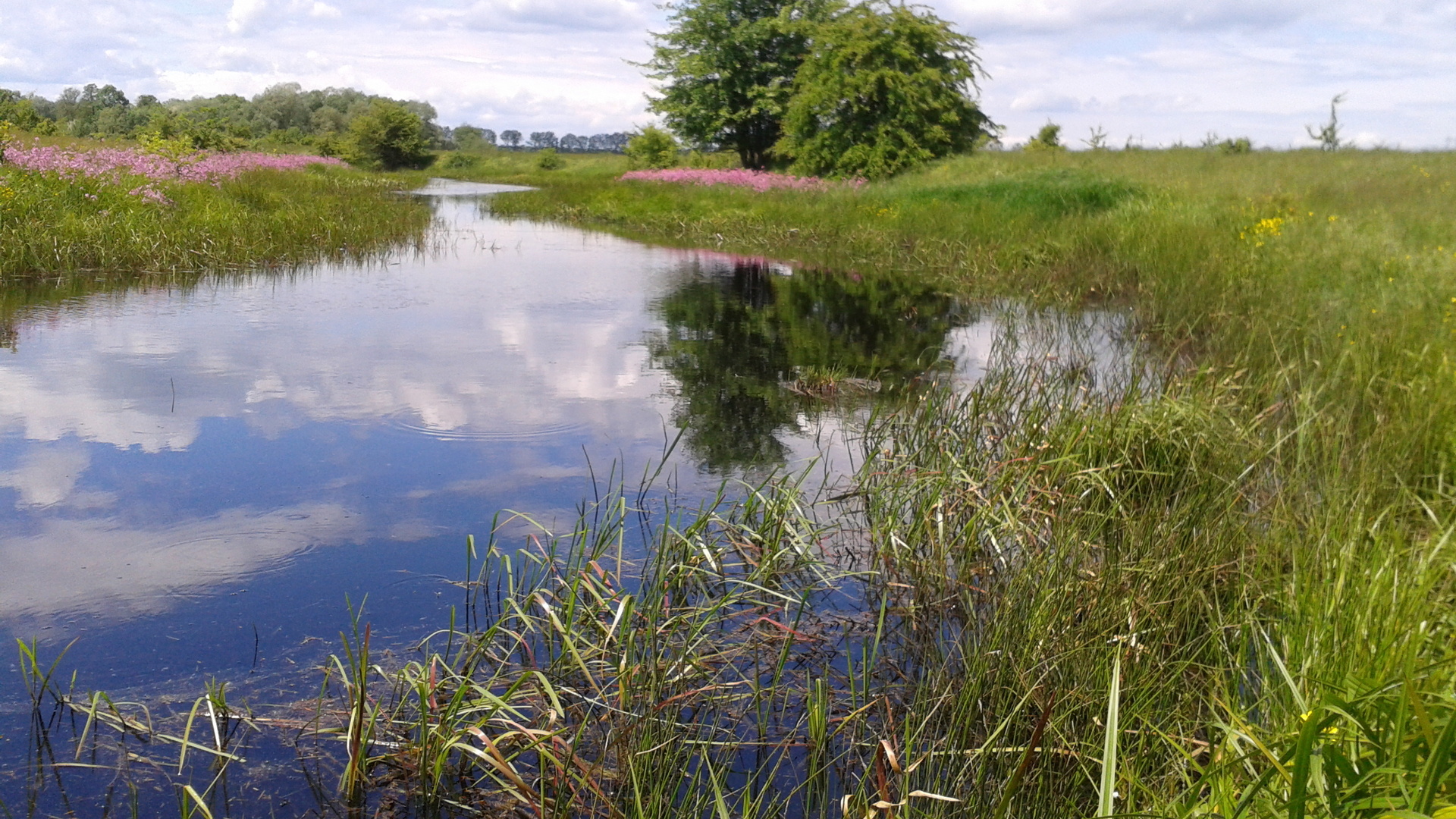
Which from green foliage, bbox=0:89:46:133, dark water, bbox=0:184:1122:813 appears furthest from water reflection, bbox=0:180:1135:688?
green foliage, bbox=0:89:46:133

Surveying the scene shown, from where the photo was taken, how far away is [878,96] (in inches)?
832

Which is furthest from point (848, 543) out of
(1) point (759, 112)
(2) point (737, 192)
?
(1) point (759, 112)

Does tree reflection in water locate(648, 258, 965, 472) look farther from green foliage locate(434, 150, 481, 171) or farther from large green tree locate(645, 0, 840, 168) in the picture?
green foliage locate(434, 150, 481, 171)

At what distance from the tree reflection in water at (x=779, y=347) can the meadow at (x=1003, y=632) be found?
2.18 feet

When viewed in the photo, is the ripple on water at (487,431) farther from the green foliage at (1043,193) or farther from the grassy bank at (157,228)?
the green foliage at (1043,193)

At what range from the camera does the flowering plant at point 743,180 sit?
19.1 m

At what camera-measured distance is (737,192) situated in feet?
62.0

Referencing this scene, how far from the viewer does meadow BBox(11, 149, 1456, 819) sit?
217 centimetres

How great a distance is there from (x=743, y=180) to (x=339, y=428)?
53.1ft

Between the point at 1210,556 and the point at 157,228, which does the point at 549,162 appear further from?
the point at 1210,556

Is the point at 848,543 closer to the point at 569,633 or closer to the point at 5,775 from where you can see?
the point at 569,633

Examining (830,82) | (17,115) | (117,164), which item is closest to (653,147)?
(830,82)

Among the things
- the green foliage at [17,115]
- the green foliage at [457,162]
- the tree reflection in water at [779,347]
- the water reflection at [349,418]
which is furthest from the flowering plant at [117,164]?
the green foliage at [457,162]

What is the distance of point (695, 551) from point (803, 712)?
2.82ft
